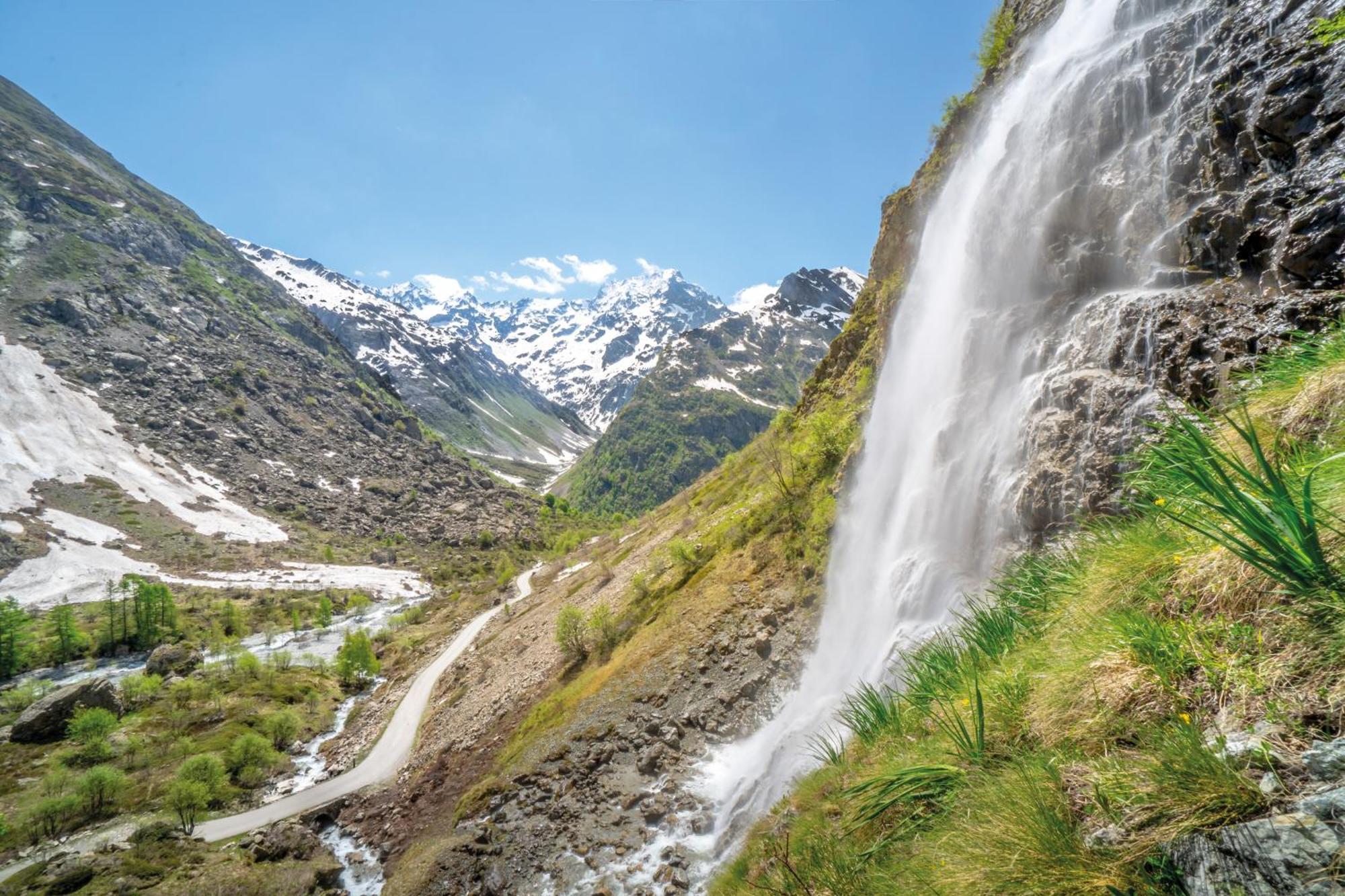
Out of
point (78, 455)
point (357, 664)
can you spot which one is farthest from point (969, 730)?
point (78, 455)

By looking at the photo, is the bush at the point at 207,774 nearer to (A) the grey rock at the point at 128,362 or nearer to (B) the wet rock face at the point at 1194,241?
(B) the wet rock face at the point at 1194,241

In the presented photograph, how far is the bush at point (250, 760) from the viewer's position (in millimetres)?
41781

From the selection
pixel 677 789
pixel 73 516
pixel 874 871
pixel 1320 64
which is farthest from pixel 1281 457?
pixel 73 516

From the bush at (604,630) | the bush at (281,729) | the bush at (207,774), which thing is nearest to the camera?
the bush at (604,630)

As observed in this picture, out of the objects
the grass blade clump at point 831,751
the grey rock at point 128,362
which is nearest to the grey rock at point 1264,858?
the grass blade clump at point 831,751

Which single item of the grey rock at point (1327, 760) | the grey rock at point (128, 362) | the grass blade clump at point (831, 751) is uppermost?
the grey rock at point (128, 362)

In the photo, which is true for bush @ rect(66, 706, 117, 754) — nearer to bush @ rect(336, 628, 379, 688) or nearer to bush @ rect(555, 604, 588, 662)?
bush @ rect(336, 628, 379, 688)

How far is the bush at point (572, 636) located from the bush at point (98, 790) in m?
35.7

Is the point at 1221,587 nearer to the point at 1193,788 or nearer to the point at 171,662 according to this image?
the point at 1193,788

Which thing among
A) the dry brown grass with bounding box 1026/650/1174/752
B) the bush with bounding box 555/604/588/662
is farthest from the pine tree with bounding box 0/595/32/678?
the dry brown grass with bounding box 1026/650/1174/752

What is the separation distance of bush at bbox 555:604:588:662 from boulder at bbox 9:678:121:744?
5522 centimetres

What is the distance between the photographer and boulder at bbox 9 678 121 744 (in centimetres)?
5100

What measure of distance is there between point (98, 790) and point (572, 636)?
37.4 m

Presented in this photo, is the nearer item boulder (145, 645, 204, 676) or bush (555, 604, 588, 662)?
bush (555, 604, 588, 662)
